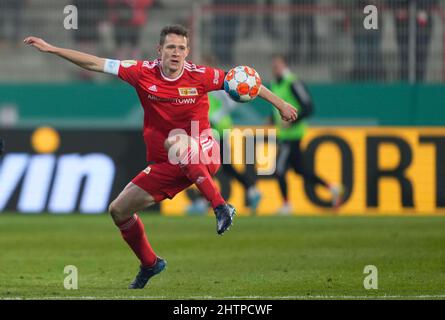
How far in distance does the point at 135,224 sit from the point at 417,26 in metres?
12.6

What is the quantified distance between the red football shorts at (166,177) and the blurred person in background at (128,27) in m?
12.8

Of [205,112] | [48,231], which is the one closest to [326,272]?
[205,112]

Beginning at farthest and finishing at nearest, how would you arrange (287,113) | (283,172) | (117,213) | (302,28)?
(302,28) < (283,172) < (117,213) < (287,113)

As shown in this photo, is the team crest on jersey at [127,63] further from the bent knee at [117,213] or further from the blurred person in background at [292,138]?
the blurred person in background at [292,138]

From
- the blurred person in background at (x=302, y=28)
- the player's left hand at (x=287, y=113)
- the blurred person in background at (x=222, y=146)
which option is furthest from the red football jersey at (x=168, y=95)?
the blurred person in background at (x=302, y=28)

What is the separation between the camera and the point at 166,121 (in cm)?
1127

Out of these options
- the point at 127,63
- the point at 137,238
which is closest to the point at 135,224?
the point at 137,238

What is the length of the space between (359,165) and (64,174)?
4.94 meters

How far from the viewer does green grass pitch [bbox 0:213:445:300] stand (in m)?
11.0

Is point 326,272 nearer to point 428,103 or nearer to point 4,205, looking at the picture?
point 4,205

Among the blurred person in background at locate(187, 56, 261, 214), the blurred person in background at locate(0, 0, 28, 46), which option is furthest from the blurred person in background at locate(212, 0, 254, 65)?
the blurred person in background at locate(0, 0, 28, 46)

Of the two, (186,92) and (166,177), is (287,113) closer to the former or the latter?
(186,92)

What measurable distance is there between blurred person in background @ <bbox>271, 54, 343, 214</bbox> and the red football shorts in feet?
29.4

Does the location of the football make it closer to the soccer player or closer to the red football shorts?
the soccer player
